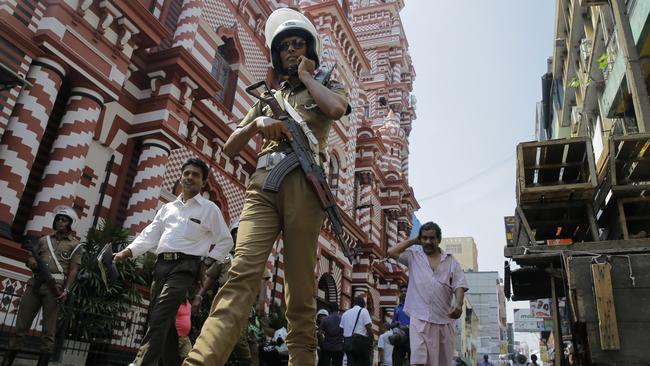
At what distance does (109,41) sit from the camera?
963 centimetres

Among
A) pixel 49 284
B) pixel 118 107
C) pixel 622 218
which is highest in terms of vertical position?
pixel 118 107

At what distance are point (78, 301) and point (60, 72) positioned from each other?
3976 mm

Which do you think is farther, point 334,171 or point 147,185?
point 334,171

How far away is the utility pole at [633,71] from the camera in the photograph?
7.91 metres

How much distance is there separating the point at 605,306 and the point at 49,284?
19.8 feet

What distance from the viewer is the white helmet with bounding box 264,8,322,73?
3.28 metres

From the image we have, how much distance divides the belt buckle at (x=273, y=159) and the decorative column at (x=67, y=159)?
6666 mm

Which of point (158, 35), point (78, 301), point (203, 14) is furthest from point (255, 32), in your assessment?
point (78, 301)

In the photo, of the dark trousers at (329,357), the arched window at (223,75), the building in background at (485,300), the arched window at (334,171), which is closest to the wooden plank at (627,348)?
the dark trousers at (329,357)

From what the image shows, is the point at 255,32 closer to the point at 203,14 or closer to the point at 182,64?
the point at 203,14

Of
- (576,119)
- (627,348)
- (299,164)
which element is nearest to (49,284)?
(299,164)

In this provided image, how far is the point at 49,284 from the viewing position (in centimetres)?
586

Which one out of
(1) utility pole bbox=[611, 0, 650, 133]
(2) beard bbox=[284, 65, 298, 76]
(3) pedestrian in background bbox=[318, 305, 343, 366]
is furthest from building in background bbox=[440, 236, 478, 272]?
(2) beard bbox=[284, 65, 298, 76]

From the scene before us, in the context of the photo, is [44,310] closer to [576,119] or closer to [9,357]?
[9,357]
